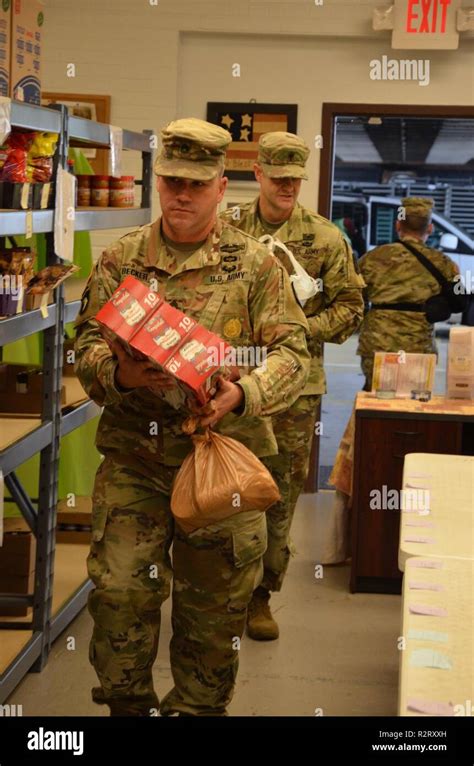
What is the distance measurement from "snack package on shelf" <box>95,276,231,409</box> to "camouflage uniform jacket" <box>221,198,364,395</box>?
197 cm

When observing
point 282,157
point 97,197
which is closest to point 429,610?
point 282,157

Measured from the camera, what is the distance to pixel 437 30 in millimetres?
7078

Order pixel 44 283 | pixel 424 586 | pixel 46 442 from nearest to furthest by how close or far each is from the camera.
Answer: pixel 424 586 < pixel 44 283 < pixel 46 442

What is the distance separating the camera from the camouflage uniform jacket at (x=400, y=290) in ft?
23.5

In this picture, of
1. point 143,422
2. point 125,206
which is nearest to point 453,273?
point 125,206

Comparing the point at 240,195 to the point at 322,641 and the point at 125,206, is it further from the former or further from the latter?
the point at 322,641

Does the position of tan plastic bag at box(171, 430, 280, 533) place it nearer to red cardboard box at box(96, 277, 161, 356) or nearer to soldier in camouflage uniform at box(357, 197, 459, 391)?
red cardboard box at box(96, 277, 161, 356)

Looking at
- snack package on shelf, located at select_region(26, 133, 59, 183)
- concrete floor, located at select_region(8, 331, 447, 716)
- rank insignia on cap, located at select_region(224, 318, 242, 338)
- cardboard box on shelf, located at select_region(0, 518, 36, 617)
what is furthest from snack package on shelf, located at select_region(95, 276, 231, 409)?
cardboard box on shelf, located at select_region(0, 518, 36, 617)

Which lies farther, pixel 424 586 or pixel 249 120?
pixel 249 120

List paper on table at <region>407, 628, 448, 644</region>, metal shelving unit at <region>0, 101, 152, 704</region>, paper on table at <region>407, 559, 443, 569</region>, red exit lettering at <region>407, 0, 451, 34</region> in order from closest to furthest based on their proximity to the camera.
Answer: paper on table at <region>407, 628, 448, 644</region>, paper on table at <region>407, 559, 443, 569</region>, metal shelving unit at <region>0, 101, 152, 704</region>, red exit lettering at <region>407, 0, 451, 34</region>

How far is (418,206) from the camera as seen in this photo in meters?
7.20

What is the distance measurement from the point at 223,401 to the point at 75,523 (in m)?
2.78

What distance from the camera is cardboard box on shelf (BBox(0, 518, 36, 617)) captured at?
14.4ft

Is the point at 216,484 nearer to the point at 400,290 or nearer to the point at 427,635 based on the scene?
the point at 427,635
